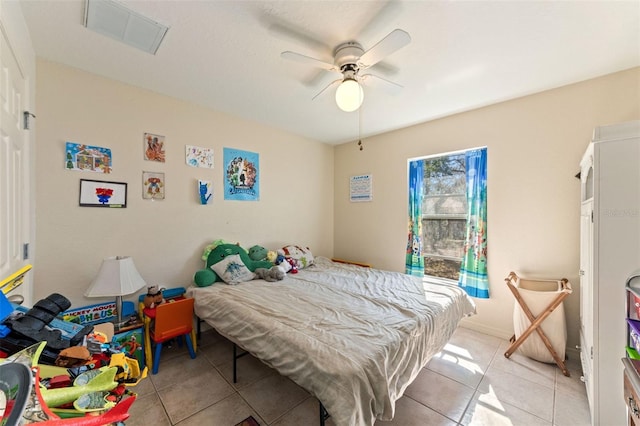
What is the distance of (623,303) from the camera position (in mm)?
1389

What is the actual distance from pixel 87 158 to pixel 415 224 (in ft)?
11.7

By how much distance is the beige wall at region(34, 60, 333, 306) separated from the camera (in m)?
1.97

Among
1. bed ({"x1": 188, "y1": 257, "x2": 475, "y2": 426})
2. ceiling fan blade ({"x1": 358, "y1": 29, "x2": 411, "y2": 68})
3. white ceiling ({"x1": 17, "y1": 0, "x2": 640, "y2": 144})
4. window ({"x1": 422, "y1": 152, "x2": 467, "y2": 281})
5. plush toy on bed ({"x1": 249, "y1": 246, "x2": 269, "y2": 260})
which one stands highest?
white ceiling ({"x1": 17, "y1": 0, "x2": 640, "y2": 144})

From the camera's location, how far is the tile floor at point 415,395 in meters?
1.63

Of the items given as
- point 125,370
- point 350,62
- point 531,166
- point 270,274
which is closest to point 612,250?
point 531,166

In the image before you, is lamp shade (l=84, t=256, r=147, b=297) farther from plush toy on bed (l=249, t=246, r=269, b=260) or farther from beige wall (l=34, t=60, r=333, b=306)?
plush toy on bed (l=249, t=246, r=269, b=260)

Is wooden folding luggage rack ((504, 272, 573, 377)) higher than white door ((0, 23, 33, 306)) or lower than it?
lower

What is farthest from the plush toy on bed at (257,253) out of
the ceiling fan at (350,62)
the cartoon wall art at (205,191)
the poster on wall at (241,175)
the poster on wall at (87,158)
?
the ceiling fan at (350,62)

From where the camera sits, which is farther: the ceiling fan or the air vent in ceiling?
the ceiling fan

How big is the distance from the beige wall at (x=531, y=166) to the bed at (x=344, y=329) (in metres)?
0.78

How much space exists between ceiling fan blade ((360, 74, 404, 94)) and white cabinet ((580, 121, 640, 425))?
52.8 inches

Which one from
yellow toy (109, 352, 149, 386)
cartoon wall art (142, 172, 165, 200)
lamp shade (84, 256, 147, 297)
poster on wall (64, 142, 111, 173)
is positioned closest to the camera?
yellow toy (109, 352, 149, 386)

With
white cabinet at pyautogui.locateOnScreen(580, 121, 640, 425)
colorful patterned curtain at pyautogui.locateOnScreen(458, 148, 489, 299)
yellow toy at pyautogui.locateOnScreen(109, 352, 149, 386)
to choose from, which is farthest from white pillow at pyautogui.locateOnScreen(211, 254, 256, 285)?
white cabinet at pyautogui.locateOnScreen(580, 121, 640, 425)

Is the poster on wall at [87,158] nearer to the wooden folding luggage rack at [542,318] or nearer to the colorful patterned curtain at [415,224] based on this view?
the colorful patterned curtain at [415,224]
